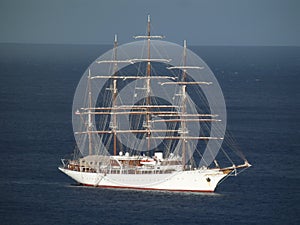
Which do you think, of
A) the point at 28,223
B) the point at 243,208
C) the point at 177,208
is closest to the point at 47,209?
the point at 28,223

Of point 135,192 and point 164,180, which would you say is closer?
point 135,192

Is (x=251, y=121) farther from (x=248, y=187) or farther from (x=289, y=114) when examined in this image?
(x=248, y=187)

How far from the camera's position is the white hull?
107 metres

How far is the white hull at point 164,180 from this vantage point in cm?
10712

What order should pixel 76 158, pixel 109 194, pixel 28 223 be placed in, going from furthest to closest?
pixel 76 158, pixel 109 194, pixel 28 223

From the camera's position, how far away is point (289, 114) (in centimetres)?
17300

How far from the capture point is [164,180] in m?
108

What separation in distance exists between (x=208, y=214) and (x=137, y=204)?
7.47 meters

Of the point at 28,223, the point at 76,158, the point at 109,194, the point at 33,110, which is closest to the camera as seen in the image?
the point at 28,223

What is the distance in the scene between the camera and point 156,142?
126m

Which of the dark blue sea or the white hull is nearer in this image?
the dark blue sea

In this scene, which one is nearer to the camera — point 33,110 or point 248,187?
point 248,187

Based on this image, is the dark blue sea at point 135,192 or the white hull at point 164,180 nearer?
the dark blue sea at point 135,192

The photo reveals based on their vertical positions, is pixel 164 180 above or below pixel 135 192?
above
